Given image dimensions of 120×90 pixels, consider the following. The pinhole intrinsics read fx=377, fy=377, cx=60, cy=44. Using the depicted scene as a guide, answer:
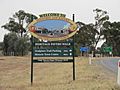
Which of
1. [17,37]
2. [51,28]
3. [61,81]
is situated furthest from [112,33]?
[51,28]

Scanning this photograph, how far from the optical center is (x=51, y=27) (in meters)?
18.5

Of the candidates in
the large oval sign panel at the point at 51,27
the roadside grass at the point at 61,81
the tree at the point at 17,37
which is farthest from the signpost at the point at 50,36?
the tree at the point at 17,37

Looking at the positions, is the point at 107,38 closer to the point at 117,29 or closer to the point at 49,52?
the point at 117,29

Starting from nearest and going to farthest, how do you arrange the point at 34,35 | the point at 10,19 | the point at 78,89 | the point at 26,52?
the point at 78,89
the point at 34,35
the point at 26,52
the point at 10,19

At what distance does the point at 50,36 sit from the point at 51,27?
1.46 feet

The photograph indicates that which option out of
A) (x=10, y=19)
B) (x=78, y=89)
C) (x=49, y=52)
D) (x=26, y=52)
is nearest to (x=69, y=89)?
(x=78, y=89)

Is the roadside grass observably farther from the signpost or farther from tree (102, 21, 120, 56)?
tree (102, 21, 120, 56)

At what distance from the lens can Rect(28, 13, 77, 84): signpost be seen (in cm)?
1844

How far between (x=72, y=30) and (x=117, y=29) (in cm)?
9552

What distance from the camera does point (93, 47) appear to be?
111188 mm

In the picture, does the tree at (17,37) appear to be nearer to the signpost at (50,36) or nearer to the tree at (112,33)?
the tree at (112,33)

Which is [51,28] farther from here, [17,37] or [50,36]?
[17,37]

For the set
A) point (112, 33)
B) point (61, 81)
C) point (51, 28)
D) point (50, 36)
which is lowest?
point (61, 81)

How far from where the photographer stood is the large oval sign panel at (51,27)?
1842 cm
